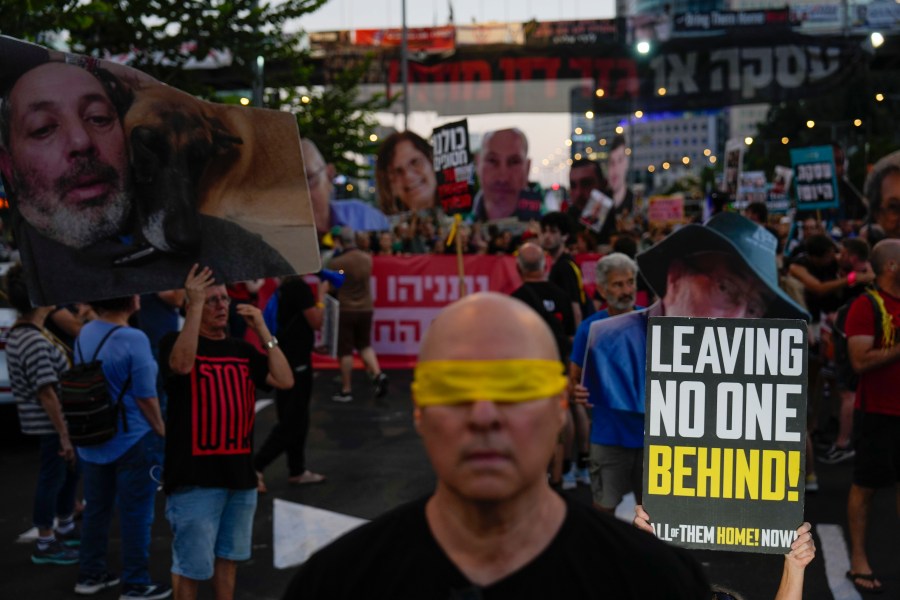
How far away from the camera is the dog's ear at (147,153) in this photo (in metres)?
4.90

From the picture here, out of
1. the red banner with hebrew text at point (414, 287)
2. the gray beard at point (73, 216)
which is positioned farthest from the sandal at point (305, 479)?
the red banner with hebrew text at point (414, 287)

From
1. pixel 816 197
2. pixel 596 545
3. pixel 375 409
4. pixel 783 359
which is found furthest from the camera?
pixel 816 197

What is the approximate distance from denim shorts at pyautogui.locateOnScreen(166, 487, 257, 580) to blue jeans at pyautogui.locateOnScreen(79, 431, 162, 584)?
0.95m

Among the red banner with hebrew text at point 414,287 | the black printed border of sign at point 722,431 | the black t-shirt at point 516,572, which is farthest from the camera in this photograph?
the red banner with hebrew text at point 414,287

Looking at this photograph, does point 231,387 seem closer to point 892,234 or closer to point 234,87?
point 892,234

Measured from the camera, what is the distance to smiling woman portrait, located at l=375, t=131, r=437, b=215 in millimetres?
16750

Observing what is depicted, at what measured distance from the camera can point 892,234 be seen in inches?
496

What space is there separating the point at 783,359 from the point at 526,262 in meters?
4.81

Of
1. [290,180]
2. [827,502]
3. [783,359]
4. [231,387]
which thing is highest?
[290,180]

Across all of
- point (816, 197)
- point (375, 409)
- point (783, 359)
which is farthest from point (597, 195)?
point (783, 359)

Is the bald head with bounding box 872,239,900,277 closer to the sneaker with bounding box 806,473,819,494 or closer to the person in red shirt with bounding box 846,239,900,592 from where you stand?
the person in red shirt with bounding box 846,239,900,592

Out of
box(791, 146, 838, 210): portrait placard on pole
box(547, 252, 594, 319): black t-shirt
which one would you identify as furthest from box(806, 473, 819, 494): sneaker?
box(791, 146, 838, 210): portrait placard on pole

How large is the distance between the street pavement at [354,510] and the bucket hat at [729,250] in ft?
6.33

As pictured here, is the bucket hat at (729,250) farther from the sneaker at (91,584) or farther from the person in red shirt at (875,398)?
the sneaker at (91,584)
